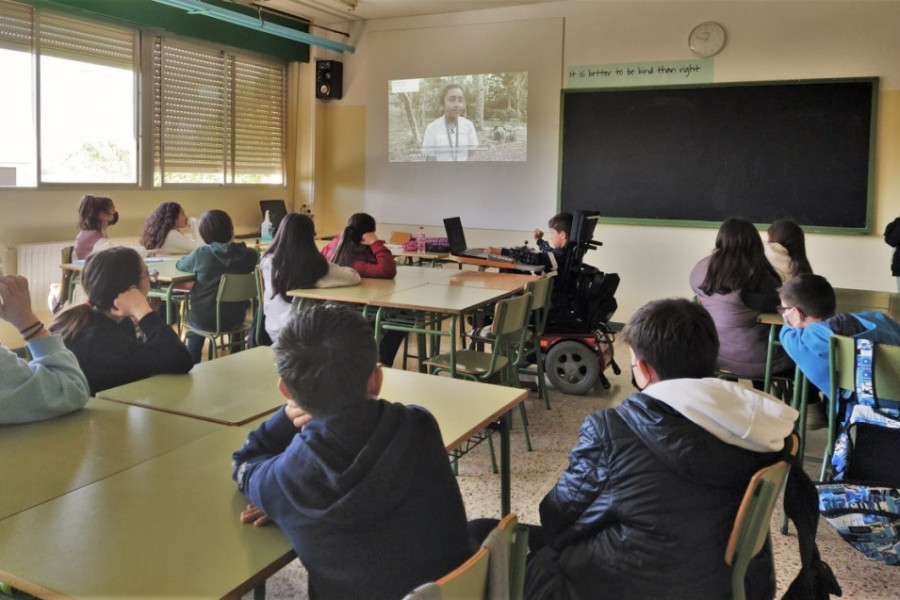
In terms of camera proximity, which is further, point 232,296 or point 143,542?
point 232,296

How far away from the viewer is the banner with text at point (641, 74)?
646 centimetres

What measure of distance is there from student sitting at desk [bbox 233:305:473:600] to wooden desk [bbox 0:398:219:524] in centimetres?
44

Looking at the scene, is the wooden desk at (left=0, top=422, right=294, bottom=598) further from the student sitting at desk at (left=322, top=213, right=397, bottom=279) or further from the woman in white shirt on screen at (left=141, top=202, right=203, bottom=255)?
the woman in white shirt on screen at (left=141, top=202, right=203, bottom=255)

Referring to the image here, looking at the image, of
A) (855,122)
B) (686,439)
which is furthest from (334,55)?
(686,439)

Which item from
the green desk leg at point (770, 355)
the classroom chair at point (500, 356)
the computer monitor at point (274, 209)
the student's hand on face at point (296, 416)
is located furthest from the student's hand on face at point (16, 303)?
the computer monitor at point (274, 209)

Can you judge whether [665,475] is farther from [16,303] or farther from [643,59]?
[643,59]

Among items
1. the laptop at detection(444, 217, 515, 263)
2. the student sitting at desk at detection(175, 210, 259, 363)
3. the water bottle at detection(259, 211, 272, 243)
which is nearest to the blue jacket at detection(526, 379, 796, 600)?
the student sitting at desk at detection(175, 210, 259, 363)

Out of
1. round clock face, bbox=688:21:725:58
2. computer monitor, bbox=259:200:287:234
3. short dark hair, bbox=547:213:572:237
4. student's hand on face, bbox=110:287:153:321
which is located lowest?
student's hand on face, bbox=110:287:153:321

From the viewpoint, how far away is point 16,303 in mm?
1946

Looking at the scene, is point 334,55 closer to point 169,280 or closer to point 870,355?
point 169,280

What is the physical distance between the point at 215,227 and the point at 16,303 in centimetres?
299

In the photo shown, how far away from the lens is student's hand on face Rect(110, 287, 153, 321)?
246 cm

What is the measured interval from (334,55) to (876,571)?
7041mm

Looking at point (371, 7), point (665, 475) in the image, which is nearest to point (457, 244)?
point (371, 7)
